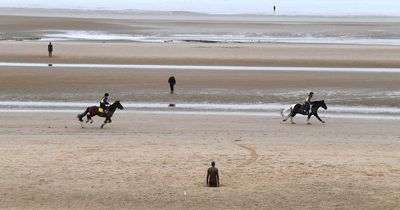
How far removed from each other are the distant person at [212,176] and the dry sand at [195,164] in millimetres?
143

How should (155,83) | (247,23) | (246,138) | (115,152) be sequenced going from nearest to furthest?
1. (115,152)
2. (246,138)
3. (155,83)
4. (247,23)

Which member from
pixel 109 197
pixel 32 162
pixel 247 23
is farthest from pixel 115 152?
pixel 247 23

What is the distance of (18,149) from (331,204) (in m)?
8.31

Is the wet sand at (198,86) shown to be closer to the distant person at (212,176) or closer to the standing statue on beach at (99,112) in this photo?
the standing statue on beach at (99,112)

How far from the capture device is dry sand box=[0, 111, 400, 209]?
1467 cm

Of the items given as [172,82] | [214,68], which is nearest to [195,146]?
[172,82]

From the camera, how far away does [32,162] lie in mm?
17266

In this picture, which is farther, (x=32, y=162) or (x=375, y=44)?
(x=375, y=44)

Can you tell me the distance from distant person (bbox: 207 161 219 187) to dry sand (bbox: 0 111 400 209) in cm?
14

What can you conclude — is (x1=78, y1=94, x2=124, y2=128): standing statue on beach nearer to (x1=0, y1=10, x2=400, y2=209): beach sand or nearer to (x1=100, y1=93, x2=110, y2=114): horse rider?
(x1=100, y1=93, x2=110, y2=114): horse rider

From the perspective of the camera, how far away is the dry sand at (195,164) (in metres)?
14.7

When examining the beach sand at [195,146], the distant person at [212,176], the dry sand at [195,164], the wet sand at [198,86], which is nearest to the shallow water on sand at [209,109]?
the beach sand at [195,146]

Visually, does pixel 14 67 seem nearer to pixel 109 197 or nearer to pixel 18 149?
pixel 18 149

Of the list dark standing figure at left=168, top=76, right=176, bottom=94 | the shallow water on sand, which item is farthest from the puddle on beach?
the shallow water on sand
